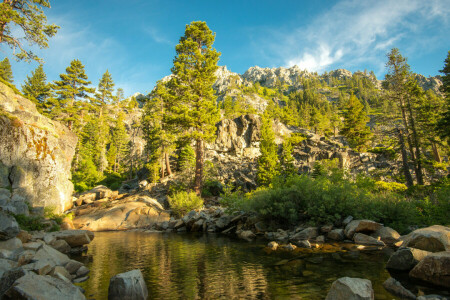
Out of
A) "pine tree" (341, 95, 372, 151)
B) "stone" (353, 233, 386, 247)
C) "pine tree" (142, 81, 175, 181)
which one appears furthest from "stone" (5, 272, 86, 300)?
"pine tree" (341, 95, 372, 151)

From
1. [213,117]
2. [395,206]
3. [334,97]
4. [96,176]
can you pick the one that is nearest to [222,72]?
[334,97]

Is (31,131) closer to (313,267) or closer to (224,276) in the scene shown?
(224,276)

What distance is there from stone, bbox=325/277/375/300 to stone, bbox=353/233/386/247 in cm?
786

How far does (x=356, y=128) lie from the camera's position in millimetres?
57125

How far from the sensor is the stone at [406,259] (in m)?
7.37

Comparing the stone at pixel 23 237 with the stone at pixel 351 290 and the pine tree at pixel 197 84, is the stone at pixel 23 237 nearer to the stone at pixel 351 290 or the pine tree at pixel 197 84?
the stone at pixel 351 290

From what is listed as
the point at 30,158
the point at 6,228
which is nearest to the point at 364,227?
the point at 6,228

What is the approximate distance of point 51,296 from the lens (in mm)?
Answer: 4203

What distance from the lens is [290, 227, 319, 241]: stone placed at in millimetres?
13497

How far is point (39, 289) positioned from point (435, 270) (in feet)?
30.2

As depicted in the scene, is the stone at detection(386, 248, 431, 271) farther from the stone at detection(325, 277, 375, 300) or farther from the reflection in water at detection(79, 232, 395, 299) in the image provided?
the stone at detection(325, 277, 375, 300)

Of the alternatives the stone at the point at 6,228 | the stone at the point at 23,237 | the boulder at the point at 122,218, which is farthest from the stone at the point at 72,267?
the boulder at the point at 122,218

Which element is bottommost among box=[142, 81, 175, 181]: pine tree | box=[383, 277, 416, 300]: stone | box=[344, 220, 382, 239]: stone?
box=[383, 277, 416, 300]: stone

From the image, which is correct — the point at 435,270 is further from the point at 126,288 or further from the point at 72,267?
the point at 72,267
